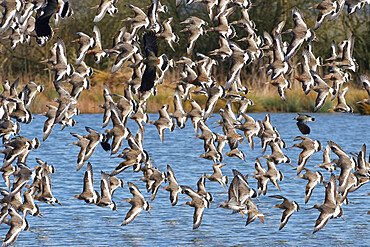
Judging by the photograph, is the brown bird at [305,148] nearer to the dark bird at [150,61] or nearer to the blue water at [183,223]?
the blue water at [183,223]

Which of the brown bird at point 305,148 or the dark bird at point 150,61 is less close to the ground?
the dark bird at point 150,61

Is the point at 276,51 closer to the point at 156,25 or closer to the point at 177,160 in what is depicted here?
the point at 156,25

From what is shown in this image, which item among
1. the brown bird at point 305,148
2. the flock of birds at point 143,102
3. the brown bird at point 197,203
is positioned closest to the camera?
the flock of birds at point 143,102

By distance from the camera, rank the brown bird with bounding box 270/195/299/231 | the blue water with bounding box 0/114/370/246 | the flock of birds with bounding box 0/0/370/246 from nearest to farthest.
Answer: the flock of birds with bounding box 0/0/370/246 → the blue water with bounding box 0/114/370/246 → the brown bird with bounding box 270/195/299/231

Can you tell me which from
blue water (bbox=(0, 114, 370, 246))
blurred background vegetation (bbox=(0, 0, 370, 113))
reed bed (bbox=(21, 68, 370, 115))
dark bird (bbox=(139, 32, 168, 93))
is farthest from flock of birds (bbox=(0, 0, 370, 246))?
blurred background vegetation (bbox=(0, 0, 370, 113))

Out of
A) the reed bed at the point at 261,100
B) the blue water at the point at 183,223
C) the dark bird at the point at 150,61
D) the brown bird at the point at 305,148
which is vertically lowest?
the reed bed at the point at 261,100

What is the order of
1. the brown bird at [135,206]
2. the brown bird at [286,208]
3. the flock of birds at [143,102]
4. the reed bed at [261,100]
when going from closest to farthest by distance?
the flock of birds at [143,102], the brown bird at [286,208], the brown bird at [135,206], the reed bed at [261,100]

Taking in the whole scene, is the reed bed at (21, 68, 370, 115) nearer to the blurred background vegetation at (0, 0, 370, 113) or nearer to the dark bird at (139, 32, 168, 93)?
the blurred background vegetation at (0, 0, 370, 113)

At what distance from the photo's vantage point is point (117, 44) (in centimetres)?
1431

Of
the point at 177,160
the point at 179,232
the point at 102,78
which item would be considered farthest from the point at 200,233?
the point at 102,78

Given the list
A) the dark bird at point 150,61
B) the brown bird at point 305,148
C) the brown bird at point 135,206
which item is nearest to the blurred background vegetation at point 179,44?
the brown bird at point 305,148

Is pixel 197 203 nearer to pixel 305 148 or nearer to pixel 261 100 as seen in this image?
pixel 305 148

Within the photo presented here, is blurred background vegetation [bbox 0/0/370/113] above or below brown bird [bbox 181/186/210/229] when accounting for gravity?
below

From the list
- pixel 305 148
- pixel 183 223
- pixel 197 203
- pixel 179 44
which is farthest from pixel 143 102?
pixel 179 44
